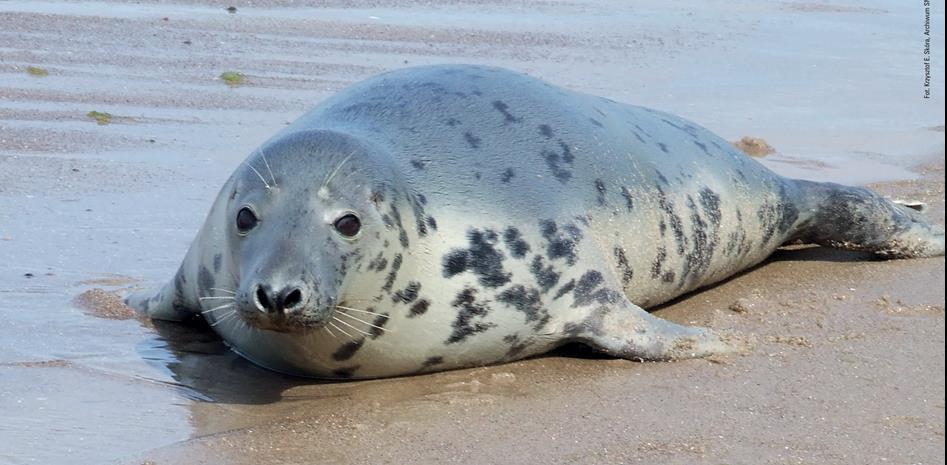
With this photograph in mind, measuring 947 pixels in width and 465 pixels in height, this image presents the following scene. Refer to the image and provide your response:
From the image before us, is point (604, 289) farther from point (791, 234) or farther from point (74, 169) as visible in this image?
point (74, 169)

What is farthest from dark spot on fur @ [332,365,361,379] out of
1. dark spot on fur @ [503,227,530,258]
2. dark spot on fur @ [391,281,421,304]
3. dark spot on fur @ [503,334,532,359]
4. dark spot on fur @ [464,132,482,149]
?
dark spot on fur @ [464,132,482,149]

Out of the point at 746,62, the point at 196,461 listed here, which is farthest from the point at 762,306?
the point at 746,62

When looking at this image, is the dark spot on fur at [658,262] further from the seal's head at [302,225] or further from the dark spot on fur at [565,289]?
the seal's head at [302,225]

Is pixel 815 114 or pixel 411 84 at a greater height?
pixel 411 84

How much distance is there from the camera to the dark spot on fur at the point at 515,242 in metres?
4.18

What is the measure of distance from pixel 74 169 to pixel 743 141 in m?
3.39

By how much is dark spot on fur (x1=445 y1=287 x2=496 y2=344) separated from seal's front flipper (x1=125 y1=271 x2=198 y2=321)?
868 mm

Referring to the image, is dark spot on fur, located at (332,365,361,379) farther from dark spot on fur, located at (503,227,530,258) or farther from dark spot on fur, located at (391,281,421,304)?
dark spot on fur, located at (503,227,530,258)

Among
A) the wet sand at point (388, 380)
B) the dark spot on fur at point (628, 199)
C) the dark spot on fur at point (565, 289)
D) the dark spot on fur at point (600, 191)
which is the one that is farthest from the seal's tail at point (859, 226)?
the dark spot on fur at point (565, 289)

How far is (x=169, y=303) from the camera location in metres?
4.48

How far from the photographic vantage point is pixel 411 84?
4609 millimetres

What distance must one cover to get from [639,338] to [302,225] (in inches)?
44.5

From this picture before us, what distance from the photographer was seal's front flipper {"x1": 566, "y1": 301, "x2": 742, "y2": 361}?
4.28 m

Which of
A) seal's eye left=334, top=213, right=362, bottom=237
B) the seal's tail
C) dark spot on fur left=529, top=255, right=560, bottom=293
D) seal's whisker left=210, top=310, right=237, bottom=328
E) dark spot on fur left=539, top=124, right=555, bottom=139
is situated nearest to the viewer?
seal's eye left=334, top=213, right=362, bottom=237
